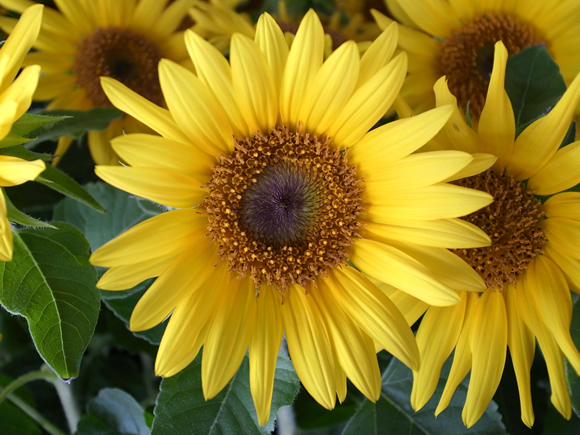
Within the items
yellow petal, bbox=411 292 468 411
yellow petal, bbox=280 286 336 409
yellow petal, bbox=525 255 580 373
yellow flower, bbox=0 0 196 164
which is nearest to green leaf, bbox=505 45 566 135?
yellow petal, bbox=525 255 580 373

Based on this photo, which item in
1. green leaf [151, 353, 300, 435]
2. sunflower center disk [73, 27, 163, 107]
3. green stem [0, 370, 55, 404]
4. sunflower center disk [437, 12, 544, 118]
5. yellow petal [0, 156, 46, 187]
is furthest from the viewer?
sunflower center disk [73, 27, 163, 107]

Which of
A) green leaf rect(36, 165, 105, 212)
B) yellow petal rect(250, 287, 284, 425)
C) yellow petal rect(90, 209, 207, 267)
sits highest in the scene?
green leaf rect(36, 165, 105, 212)

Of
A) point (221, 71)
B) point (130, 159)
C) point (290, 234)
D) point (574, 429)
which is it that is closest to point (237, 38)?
point (221, 71)

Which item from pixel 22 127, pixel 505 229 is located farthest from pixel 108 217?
pixel 505 229

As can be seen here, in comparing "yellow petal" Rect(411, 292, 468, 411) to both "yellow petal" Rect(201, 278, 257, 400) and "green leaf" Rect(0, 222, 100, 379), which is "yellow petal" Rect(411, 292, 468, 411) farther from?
"green leaf" Rect(0, 222, 100, 379)

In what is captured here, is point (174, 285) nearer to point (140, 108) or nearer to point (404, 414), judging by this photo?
point (140, 108)
